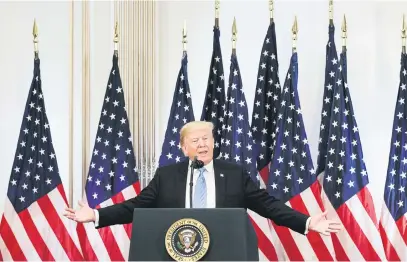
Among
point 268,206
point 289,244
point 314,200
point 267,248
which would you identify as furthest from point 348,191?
point 268,206

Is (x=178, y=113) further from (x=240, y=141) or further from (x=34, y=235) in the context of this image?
(x=34, y=235)

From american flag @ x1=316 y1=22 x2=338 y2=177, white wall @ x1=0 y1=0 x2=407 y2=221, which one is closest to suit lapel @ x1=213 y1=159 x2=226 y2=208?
american flag @ x1=316 y1=22 x2=338 y2=177

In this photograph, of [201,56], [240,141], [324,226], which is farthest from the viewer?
[201,56]

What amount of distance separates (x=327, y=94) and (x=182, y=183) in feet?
7.82

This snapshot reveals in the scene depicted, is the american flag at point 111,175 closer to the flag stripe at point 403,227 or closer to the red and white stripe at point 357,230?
the red and white stripe at point 357,230

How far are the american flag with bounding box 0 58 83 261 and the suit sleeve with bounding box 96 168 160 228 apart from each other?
2.17 meters

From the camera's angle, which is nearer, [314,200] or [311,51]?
[314,200]

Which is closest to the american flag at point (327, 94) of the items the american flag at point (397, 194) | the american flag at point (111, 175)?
the american flag at point (397, 194)

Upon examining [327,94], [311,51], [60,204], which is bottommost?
[60,204]

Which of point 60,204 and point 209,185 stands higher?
point 209,185

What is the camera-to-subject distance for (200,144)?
136 inches

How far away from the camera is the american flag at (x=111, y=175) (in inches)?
212

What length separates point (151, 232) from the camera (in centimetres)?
268

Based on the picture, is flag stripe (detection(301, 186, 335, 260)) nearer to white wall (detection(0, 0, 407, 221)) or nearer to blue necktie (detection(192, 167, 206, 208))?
white wall (detection(0, 0, 407, 221))
